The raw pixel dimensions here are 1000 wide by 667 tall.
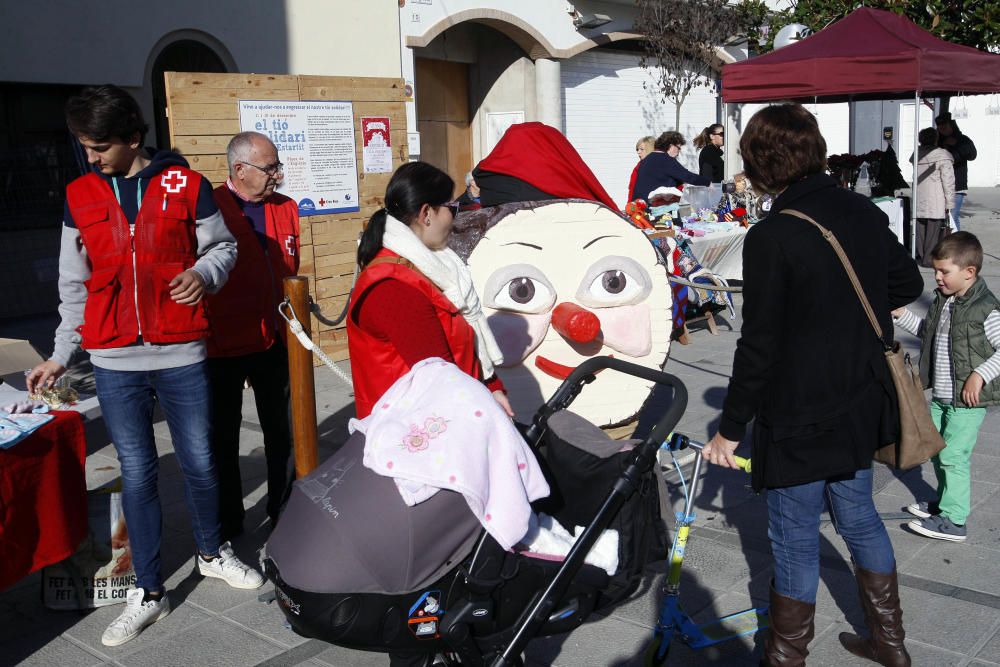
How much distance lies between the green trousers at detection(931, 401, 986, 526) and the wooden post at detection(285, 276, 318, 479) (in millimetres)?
2670

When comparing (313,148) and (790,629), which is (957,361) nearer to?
(790,629)

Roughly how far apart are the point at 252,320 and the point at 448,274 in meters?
1.41

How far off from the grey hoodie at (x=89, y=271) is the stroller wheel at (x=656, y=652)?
6.33ft

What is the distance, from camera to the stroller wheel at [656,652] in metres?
3.14

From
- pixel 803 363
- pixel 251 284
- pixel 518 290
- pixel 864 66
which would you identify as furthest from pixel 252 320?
pixel 864 66

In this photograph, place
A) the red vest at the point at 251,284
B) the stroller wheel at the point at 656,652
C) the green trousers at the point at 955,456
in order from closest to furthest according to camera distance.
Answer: the stroller wheel at the point at 656,652, the green trousers at the point at 955,456, the red vest at the point at 251,284

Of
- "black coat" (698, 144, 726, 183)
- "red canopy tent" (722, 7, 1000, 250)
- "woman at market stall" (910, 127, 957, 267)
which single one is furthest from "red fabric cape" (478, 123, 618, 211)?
"black coat" (698, 144, 726, 183)

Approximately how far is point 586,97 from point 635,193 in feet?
27.1

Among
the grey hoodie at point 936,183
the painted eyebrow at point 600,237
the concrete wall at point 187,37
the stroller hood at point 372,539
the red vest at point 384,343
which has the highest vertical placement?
the concrete wall at point 187,37

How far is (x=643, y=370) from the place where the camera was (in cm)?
293

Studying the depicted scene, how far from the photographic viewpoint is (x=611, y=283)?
4.40 m

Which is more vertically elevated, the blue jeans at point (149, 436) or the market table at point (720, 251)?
the market table at point (720, 251)

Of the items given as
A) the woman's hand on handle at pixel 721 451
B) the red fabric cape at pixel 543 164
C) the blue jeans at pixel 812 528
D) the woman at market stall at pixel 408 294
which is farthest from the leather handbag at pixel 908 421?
the red fabric cape at pixel 543 164

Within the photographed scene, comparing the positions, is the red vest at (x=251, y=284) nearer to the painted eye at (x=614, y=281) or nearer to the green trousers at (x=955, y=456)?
the painted eye at (x=614, y=281)
